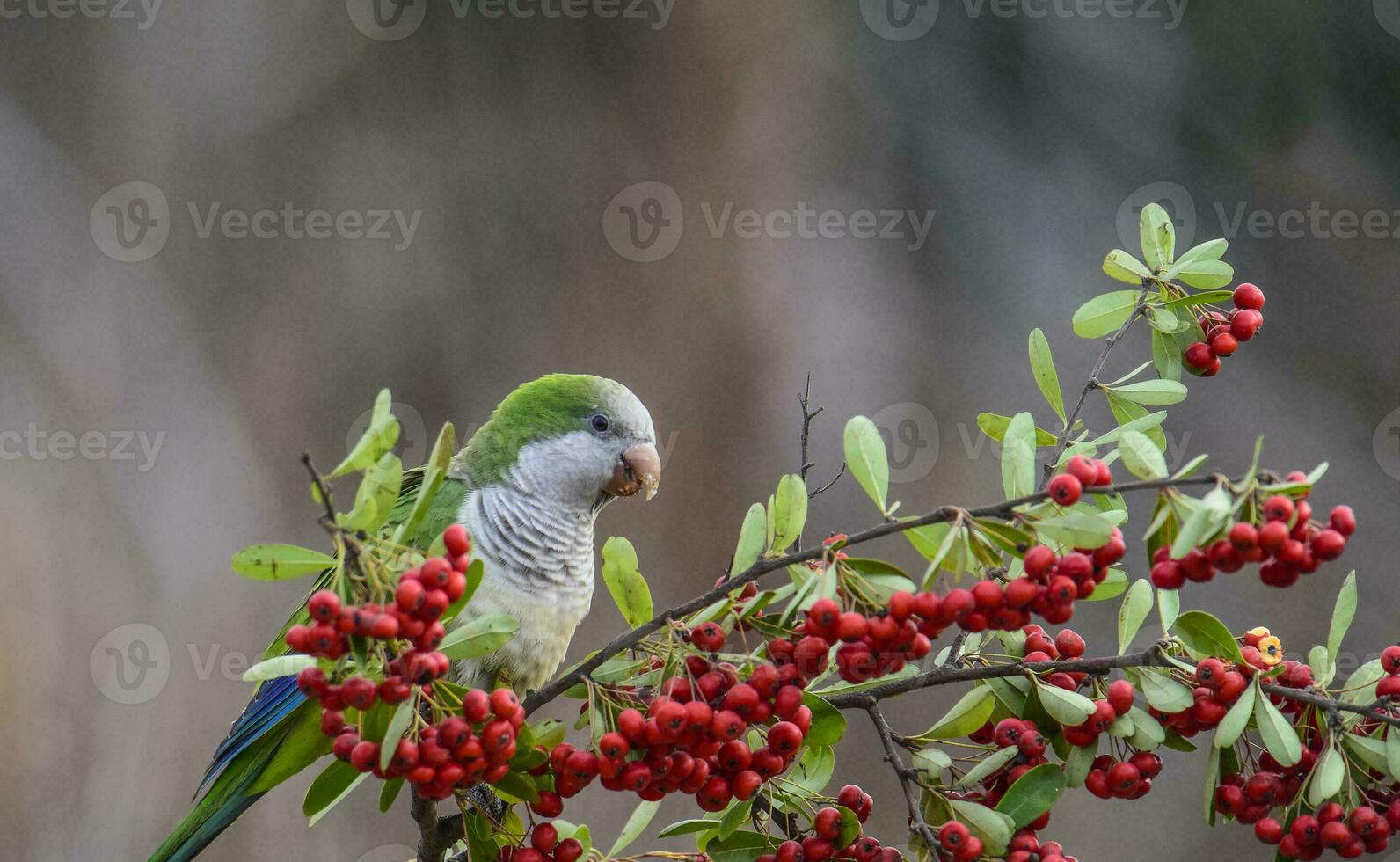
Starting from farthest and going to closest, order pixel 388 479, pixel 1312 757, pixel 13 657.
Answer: pixel 13 657 → pixel 1312 757 → pixel 388 479

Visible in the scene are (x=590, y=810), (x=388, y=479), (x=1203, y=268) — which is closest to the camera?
(x=388, y=479)

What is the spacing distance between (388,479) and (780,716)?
384mm

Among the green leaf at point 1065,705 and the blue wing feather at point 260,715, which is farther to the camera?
the blue wing feather at point 260,715

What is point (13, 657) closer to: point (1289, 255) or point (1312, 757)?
point (1312, 757)

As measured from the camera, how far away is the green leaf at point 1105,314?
123cm

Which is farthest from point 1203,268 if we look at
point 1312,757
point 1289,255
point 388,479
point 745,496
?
point 1289,255

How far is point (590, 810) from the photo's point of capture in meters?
3.20

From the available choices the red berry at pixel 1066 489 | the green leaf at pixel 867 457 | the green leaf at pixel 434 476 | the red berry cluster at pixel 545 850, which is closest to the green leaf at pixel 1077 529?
the red berry at pixel 1066 489

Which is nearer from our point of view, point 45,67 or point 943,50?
point 45,67

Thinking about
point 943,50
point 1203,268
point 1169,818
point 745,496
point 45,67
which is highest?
point 45,67
